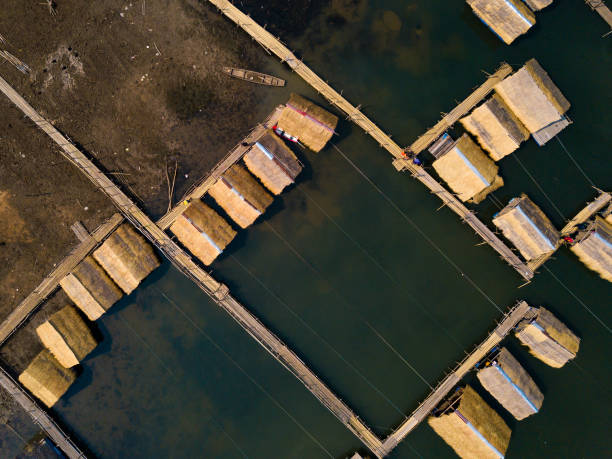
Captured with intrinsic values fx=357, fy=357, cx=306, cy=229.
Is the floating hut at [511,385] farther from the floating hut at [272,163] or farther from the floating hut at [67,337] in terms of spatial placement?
the floating hut at [67,337]

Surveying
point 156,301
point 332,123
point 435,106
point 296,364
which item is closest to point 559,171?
point 435,106

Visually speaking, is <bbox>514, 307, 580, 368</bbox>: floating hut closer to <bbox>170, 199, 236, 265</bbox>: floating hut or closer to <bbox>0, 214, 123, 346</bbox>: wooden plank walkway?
<bbox>170, 199, 236, 265</bbox>: floating hut

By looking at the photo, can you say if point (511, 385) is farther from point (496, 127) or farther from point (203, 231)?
point (203, 231)

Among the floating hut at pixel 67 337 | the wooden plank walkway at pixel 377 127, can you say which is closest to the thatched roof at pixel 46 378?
the floating hut at pixel 67 337

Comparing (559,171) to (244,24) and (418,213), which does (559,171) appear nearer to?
(418,213)

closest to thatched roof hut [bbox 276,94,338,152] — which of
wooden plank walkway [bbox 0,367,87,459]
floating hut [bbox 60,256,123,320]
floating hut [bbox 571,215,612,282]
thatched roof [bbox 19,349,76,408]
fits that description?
floating hut [bbox 60,256,123,320]
